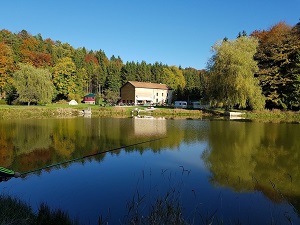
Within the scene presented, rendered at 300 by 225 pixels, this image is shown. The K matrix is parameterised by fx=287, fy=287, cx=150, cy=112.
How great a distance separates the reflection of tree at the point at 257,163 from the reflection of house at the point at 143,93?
42.9 metres

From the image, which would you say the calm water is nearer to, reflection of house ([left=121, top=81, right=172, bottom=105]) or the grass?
the grass

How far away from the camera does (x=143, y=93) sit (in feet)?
194

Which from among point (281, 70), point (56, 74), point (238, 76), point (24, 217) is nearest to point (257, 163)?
point (24, 217)

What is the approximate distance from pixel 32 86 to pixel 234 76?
969 inches

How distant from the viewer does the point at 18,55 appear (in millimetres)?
53406

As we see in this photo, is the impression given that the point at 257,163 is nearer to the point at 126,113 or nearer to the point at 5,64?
the point at 126,113

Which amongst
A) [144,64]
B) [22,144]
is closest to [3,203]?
[22,144]

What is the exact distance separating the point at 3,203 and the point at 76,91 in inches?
1912

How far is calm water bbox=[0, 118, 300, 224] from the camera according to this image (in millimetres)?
5613

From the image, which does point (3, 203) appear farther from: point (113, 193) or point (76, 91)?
point (76, 91)

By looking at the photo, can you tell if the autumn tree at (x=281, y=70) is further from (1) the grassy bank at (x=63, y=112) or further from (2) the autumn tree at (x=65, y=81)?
(2) the autumn tree at (x=65, y=81)

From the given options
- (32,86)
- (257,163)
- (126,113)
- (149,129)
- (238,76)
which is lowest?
(257,163)

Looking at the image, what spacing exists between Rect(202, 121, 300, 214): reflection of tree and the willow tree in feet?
49.2

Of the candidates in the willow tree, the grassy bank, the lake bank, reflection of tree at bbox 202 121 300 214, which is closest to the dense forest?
the willow tree
